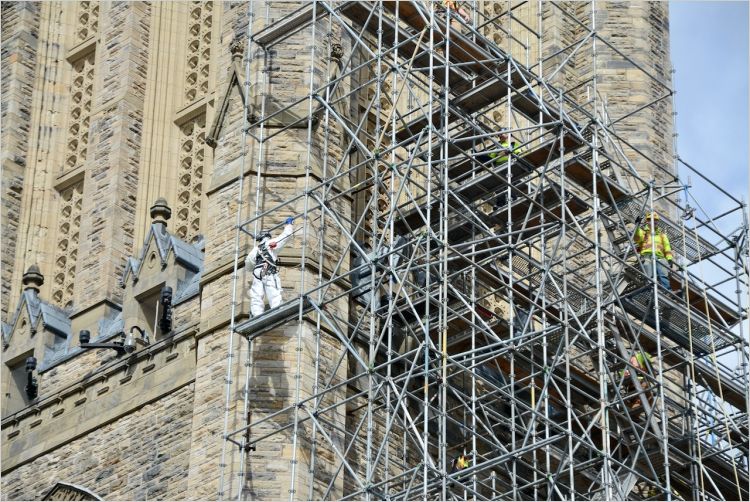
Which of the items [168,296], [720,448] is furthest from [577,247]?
[168,296]

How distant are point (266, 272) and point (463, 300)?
2.82m

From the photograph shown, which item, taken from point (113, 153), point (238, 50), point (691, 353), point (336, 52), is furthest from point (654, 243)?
point (113, 153)

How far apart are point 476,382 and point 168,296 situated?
197 inches

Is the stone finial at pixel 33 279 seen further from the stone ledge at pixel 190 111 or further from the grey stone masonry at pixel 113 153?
the stone ledge at pixel 190 111

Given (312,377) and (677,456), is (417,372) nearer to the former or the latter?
(312,377)

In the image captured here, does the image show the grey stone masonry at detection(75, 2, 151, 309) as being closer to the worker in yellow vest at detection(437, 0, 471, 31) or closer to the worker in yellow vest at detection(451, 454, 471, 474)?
the worker in yellow vest at detection(437, 0, 471, 31)

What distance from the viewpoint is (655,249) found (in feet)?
122

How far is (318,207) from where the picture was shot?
35.3m

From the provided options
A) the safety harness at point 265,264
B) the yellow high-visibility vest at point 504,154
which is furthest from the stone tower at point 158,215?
the yellow high-visibility vest at point 504,154

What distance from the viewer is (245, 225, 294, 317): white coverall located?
3425cm

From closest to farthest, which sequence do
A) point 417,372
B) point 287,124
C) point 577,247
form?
point 417,372 < point 287,124 < point 577,247

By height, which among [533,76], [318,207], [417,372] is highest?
[533,76]

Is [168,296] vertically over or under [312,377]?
over

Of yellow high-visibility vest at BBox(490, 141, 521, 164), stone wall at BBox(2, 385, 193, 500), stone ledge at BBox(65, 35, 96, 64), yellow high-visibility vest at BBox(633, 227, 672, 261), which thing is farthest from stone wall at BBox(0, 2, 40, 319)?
yellow high-visibility vest at BBox(633, 227, 672, 261)
